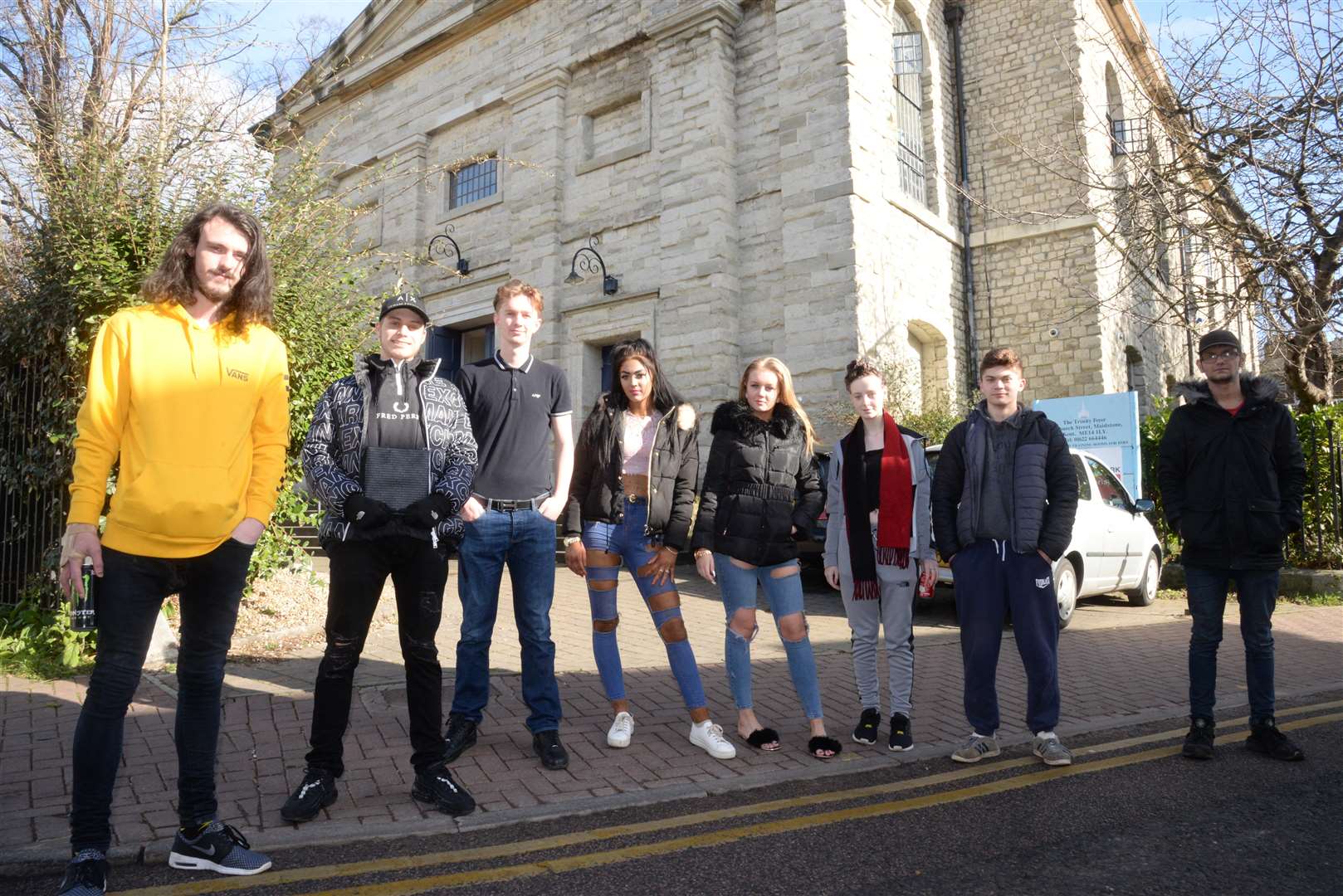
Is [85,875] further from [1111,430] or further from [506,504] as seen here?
[1111,430]

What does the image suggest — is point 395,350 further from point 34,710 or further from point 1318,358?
point 1318,358

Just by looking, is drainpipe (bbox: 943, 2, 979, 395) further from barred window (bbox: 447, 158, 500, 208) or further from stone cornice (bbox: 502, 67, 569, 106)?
barred window (bbox: 447, 158, 500, 208)

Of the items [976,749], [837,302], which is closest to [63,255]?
[976,749]

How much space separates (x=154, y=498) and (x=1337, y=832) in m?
4.36

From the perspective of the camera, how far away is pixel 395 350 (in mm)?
3729

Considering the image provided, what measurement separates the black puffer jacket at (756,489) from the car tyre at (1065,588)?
14.3ft

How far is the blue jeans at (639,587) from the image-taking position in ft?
14.6

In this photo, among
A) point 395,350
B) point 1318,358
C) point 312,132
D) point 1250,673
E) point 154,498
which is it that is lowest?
point 1250,673

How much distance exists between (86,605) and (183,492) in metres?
0.47

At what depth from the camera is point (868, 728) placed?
15.1 ft

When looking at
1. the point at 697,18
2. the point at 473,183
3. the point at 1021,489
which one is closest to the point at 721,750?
the point at 1021,489

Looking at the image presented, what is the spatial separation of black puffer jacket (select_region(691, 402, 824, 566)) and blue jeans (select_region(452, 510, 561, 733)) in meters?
0.81

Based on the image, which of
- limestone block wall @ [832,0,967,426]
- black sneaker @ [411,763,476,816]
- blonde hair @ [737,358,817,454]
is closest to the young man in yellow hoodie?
black sneaker @ [411,763,476,816]

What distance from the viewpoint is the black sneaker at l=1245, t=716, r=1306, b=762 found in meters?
4.30
